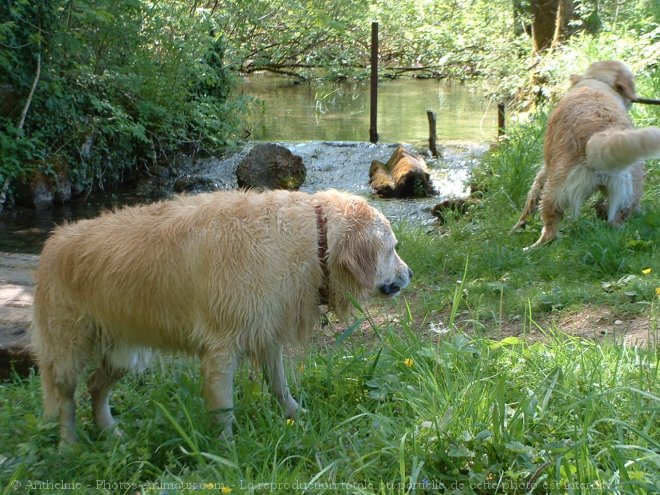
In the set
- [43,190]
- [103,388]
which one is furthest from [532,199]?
[43,190]

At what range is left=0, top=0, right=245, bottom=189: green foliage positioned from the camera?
11.4 metres

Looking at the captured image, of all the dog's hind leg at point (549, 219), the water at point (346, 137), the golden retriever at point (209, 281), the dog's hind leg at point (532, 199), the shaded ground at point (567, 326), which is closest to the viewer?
the golden retriever at point (209, 281)

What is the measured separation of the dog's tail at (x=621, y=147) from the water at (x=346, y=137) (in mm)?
4146

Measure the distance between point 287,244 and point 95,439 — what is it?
1449mm

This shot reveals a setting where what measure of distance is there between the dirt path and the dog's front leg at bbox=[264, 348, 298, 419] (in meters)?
1.96

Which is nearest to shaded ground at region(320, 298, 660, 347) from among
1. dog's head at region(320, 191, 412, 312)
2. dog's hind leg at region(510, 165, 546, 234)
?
dog's head at region(320, 191, 412, 312)

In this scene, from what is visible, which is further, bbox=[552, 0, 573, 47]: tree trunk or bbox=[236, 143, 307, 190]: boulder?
bbox=[552, 0, 573, 47]: tree trunk

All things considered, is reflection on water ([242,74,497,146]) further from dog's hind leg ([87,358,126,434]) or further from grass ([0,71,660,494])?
dog's hind leg ([87,358,126,434])

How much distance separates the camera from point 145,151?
14188mm

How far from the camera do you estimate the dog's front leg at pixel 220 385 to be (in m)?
3.54

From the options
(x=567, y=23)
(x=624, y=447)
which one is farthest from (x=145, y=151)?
(x=624, y=447)

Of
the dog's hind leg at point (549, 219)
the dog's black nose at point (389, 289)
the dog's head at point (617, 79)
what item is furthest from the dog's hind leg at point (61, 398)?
the dog's head at point (617, 79)

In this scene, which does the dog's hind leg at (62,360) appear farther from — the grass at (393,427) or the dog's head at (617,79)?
the dog's head at (617,79)

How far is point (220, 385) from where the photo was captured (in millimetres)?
3557
